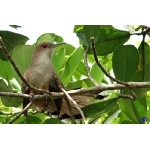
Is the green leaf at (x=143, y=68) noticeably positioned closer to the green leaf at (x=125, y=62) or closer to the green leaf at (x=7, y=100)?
the green leaf at (x=125, y=62)

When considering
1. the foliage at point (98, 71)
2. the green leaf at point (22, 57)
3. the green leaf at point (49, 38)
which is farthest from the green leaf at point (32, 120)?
the green leaf at point (49, 38)

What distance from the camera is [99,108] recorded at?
2.80ft

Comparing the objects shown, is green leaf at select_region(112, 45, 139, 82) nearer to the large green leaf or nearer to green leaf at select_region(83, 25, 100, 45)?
green leaf at select_region(83, 25, 100, 45)

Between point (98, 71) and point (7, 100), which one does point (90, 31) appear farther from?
point (7, 100)

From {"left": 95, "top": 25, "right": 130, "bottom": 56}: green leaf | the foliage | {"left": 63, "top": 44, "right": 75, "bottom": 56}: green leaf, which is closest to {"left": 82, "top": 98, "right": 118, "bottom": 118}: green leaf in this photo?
the foliage

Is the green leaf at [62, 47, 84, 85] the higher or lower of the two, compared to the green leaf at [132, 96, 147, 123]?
higher

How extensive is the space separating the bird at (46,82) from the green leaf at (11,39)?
0.26 ft

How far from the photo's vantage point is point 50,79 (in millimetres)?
1019

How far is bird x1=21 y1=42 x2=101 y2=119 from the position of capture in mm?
896

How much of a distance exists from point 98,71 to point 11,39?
21 cm

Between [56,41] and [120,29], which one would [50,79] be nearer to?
[56,41]

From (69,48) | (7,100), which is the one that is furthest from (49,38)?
(7,100)

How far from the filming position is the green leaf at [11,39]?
36.5 inches
